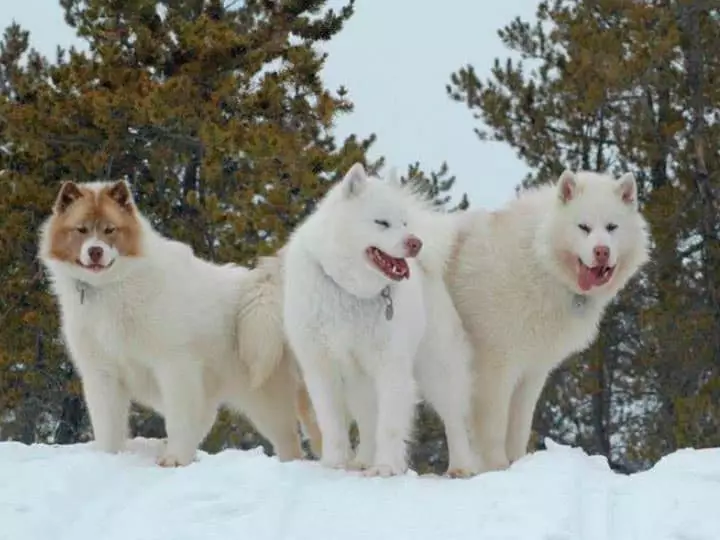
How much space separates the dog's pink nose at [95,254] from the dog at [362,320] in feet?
3.88

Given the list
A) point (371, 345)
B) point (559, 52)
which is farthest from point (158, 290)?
point (559, 52)

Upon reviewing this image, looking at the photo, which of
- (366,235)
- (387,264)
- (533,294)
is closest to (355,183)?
(366,235)

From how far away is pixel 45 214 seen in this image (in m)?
15.8

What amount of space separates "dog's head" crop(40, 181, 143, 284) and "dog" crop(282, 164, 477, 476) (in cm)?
115

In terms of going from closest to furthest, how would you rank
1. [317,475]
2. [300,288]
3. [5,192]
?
[317,475] < [300,288] < [5,192]

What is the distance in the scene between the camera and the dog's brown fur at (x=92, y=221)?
7316 mm

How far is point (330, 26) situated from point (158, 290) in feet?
35.2

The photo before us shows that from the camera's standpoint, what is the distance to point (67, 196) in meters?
7.48

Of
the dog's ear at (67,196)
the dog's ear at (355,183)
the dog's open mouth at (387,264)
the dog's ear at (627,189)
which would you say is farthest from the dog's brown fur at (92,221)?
the dog's ear at (627,189)

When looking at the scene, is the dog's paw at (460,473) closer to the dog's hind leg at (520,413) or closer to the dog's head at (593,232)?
the dog's hind leg at (520,413)

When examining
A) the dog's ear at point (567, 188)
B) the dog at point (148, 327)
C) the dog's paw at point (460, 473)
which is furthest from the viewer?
the dog's ear at point (567, 188)

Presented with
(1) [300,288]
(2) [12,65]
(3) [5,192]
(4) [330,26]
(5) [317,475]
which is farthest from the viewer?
(2) [12,65]

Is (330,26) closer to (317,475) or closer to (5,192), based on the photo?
(5,192)

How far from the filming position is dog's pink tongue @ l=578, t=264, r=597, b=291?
7.21m
